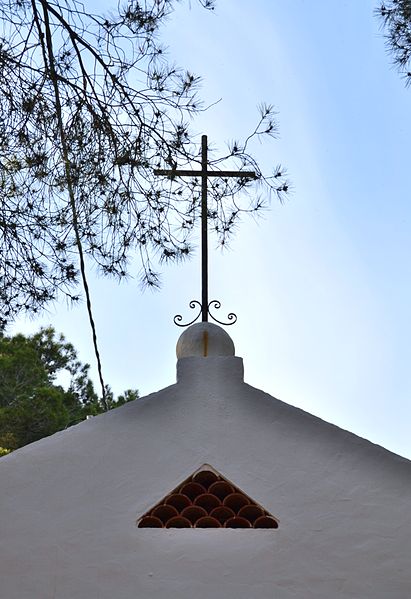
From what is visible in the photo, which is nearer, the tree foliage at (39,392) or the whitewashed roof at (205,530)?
the whitewashed roof at (205,530)

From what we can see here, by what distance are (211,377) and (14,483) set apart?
118 centimetres

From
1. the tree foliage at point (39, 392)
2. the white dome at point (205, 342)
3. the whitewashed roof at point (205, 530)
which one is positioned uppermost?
the tree foliage at point (39, 392)

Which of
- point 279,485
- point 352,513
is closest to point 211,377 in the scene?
point 279,485

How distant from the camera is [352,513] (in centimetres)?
419

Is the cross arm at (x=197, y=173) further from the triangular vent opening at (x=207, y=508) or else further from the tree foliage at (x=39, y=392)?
the tree foliage at (x=39, y=392)

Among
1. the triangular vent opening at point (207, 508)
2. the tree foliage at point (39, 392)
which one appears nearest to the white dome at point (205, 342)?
the triangular vent opening at point (207, 508)

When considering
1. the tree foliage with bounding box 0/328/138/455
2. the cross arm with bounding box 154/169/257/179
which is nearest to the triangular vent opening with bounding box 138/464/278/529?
the cross arm with bounding box 154/169/257/179

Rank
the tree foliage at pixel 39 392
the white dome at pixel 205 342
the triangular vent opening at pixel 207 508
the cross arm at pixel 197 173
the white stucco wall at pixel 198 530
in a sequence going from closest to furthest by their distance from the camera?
the white stucco wall at pixel 198 530 < the triangular vent opening at pixel 207 508 < the white dome at pixel 205 342 < the cross arm at pixel 197 173 < the tree foliage at pixel 39 392

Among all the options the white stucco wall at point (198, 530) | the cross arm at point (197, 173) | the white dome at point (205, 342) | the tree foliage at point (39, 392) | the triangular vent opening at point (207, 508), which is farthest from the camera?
the tree foliage at point (39, 392)

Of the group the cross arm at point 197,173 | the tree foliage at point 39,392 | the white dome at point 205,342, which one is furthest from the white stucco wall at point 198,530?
the tree foliage at point 39,392

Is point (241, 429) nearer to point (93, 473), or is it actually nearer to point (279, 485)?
point (279, 485)

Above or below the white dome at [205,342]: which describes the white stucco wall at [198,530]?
below

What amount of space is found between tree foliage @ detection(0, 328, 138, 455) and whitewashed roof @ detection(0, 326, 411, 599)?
1061 centimetres

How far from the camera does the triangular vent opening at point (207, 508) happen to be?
418cm
